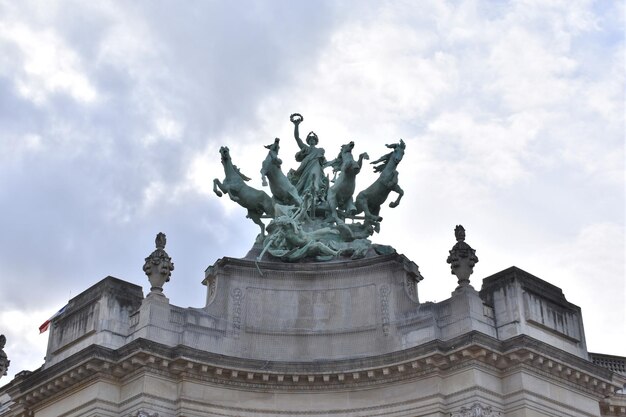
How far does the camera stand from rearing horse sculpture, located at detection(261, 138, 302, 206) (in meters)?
37.3

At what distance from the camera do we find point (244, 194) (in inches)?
1481

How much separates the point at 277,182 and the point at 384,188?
3893 millimetres

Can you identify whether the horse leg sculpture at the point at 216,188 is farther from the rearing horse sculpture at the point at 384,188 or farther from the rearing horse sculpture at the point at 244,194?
the rearing horse sculpture at the point at 384,188

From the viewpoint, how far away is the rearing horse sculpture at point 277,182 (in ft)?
122

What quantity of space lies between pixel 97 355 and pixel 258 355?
5338mm

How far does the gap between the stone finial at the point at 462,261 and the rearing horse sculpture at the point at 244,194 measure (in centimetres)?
773

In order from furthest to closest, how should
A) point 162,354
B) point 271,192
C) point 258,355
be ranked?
point 271,192 < point 258,355 < point 162,354

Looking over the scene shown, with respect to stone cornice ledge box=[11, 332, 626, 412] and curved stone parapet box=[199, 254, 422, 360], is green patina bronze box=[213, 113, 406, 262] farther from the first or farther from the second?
stone cornice ledge box=[11, 332, 626, 412]

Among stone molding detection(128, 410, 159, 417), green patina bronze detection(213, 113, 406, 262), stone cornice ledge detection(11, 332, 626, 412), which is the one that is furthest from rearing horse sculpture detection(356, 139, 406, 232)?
stone molding detection(128, 410, 159, 417)

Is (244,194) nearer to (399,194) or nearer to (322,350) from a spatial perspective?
(399,194)

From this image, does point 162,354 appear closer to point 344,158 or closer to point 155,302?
point 155,302

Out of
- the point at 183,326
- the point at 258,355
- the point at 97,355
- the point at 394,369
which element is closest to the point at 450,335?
→ the point at 394,369

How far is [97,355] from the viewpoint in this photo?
3081 cm

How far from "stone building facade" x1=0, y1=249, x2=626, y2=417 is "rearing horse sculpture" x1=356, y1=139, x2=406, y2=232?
3.43 m
